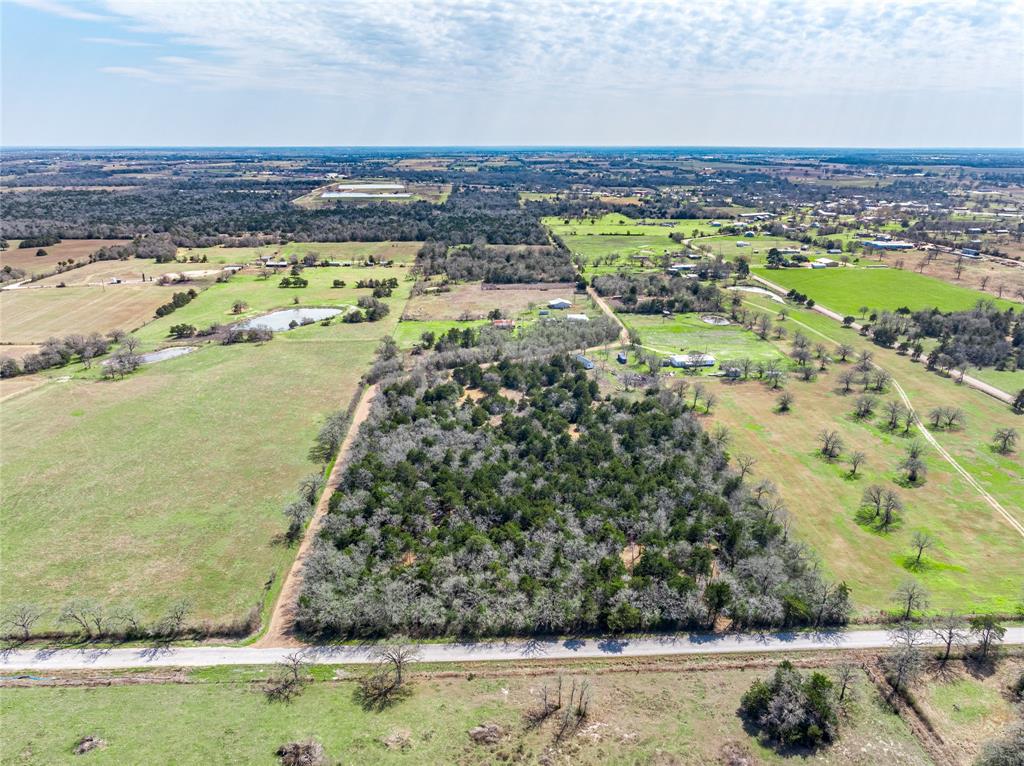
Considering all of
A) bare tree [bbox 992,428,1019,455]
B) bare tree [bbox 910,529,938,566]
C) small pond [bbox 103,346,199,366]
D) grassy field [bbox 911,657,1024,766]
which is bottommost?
grassy field [bbox 911,657,1024,766]

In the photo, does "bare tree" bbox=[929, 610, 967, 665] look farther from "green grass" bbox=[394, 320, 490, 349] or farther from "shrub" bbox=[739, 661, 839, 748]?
"green grass" bbox=[394, 320, 490, 349]

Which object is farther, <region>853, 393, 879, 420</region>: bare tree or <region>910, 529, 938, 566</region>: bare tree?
<region>853, 393, 879, 420</region>: bare tree

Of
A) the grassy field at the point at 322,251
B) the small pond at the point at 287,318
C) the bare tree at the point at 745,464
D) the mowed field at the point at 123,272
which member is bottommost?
the bare tree at the point at 745,464

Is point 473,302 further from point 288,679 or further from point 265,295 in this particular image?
point 288,679

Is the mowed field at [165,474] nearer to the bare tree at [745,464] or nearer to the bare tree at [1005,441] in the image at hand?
the bare tree at [745,464]

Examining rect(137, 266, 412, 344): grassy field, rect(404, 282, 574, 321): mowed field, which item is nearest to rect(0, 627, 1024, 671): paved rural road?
rect(137, 266, 412, 344): grassy field

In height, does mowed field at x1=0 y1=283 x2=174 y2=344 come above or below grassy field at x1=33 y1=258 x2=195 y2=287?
below

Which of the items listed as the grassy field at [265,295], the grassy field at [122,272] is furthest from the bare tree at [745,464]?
the grassy field at [122,272]

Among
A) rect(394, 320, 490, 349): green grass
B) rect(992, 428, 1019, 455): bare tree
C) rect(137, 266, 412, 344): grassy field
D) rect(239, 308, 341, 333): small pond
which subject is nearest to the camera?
rect(992, 428, 1019, 455): bare tree
